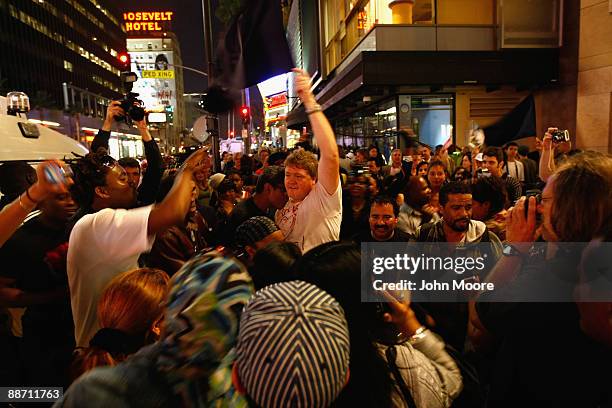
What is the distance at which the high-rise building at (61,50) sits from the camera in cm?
6353

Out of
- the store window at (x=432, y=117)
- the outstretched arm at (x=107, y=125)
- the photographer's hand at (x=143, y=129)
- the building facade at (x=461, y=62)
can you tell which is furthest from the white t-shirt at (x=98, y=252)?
the store window at (x=432, y=117)

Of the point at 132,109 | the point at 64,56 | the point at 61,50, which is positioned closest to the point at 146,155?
the point at 132,109

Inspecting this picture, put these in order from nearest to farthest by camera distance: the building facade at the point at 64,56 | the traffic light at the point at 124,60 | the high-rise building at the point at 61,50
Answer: the traffic light at the point at 124,60 < the building facade at the point at 64,56 < the high-rise building at the point at 61,50

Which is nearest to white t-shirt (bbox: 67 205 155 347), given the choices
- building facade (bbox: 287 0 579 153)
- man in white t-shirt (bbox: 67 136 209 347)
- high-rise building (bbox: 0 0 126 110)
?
man in white t-shirt (bbox: 67 136 209 347)

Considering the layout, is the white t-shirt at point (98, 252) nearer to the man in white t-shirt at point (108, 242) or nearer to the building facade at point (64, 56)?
the man in white t-shirt at point (108, 242)

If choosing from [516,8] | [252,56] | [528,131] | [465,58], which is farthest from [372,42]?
[252,56]

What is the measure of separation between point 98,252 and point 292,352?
1.73 meters

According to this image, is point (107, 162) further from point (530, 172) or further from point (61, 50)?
point (61, 50)

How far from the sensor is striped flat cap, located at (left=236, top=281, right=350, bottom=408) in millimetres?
960

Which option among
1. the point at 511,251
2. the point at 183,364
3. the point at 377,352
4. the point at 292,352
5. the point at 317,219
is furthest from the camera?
the point at 317,219

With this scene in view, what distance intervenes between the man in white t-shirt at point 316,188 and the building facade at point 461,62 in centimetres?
919

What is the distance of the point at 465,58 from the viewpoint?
1239 centimetres

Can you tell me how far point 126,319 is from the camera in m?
1.78

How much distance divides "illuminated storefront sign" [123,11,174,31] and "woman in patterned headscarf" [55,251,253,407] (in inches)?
5820
